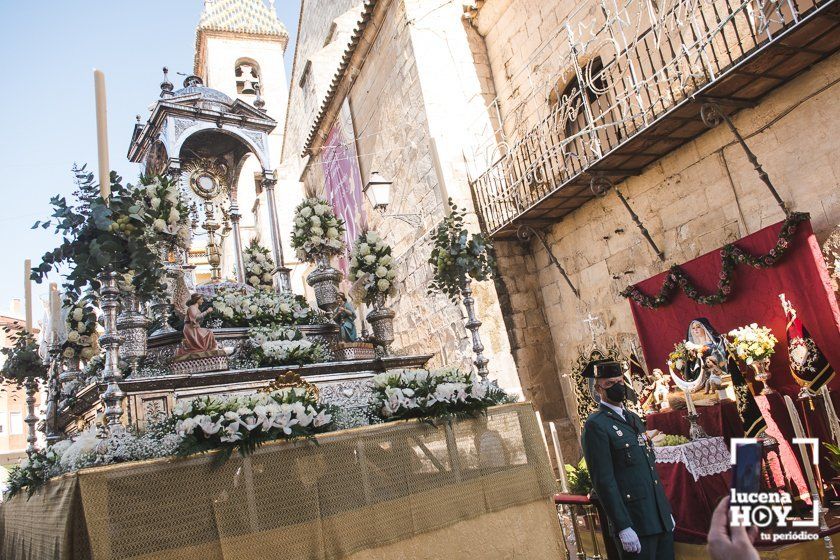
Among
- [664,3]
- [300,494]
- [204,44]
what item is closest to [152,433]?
[300,494]

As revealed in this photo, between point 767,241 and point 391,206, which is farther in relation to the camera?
point 391,206

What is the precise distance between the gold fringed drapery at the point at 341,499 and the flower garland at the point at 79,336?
2881 millimetres

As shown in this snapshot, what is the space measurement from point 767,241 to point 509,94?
20.7 ft

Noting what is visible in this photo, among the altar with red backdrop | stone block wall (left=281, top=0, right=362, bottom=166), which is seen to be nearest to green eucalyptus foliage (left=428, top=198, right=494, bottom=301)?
the altar with red backdrop

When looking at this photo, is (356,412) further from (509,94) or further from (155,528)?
(509,94)

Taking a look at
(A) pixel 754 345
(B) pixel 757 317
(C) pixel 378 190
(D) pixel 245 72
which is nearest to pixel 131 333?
(C) pixel 378 190

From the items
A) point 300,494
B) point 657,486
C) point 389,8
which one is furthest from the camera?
point 389,8

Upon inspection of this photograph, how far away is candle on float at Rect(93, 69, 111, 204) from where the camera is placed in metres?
4.38

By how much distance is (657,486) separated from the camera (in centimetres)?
397

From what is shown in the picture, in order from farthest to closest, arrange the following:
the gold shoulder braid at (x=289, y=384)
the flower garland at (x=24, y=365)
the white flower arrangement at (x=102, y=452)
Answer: the flower garland at (x=24, y=365) → the gold shoulder braid at (x=289, y=384) → the white flower arrangement at (x=102, y=452)

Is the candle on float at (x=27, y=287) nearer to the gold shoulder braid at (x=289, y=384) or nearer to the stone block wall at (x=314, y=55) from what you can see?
the gold shoulder braid at (x=289, y=384)

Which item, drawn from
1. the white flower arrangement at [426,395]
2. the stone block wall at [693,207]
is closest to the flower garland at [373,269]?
the white flower arrangement at [426,395]

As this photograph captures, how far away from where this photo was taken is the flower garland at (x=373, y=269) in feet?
23.3

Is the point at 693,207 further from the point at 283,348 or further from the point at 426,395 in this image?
the point at 283,348
